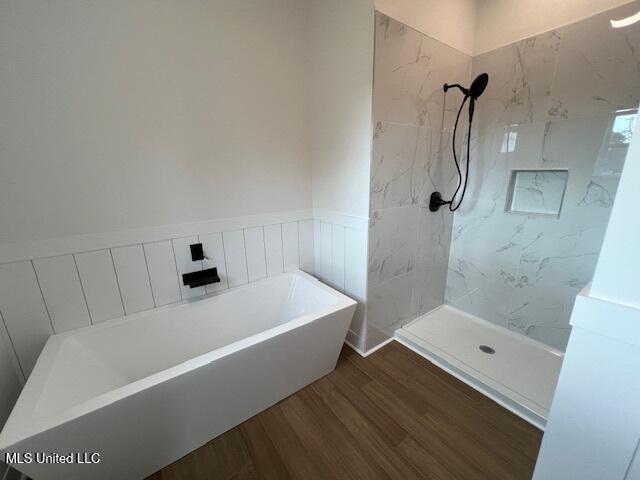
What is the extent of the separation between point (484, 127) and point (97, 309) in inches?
109

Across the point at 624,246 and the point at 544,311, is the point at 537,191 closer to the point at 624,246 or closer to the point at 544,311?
the point at 544,311

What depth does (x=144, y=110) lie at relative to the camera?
1.36 meters

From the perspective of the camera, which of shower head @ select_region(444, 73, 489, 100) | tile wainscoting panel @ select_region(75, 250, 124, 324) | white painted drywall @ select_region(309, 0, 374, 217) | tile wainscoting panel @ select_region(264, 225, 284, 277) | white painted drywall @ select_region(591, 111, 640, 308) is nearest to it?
white painted drywall @ select_region(591, 111, 640, 308)

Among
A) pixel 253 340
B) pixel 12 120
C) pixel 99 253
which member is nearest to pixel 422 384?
pixel 253 340

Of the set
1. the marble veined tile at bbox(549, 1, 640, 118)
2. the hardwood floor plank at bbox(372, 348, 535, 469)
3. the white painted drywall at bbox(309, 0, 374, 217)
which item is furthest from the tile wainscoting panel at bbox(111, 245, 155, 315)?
the marble veined tile at bbox(549, 1, 640, 118)

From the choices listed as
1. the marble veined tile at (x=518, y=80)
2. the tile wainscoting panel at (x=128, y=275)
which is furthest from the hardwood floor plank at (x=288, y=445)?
the marble veined tile at (x=518, y=80)

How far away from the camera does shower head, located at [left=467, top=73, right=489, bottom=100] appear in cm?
164

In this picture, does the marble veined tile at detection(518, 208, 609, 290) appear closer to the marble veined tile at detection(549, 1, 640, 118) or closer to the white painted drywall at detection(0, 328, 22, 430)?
the marble veined tile at detection(549, 1, 640, 118)

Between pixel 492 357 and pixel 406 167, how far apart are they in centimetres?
144

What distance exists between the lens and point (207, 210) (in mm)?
1644

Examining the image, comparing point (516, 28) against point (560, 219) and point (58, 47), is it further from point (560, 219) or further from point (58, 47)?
point (58, 47)

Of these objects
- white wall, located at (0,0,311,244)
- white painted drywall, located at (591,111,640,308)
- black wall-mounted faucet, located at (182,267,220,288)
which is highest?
white wall, located at (0,0,311,244)

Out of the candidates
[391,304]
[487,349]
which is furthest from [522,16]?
[487,349]

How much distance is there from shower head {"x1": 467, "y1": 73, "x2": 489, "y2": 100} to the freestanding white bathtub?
1584 millimetres
